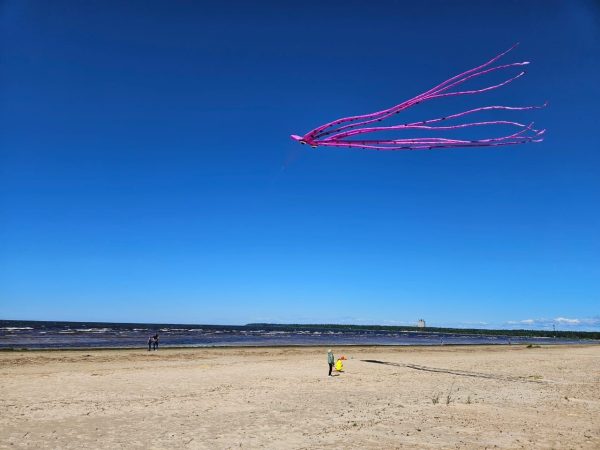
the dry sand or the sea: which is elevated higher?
the dry sand

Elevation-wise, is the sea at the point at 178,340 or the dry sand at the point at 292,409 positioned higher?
the dry sand at the point at 292,409

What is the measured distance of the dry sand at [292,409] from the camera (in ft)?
35.7

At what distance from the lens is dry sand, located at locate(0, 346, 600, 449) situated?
1088 cm

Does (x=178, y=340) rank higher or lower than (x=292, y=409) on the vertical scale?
lower

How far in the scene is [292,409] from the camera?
14.5 meters

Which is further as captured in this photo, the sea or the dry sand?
the sea

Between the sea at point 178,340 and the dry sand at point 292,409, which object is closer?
the dry sand at point 292,409

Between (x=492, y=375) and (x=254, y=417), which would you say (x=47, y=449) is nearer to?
(x=254, y=417)

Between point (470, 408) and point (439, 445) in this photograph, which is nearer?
point (439, 445)

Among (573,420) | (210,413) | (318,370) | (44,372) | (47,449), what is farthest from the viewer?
(318,370)

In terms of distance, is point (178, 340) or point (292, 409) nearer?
point (292, 409)

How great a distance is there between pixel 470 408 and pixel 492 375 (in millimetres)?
10913

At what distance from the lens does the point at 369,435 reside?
444 inches

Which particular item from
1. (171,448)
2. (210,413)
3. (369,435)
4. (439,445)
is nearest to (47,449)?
(171,448)
